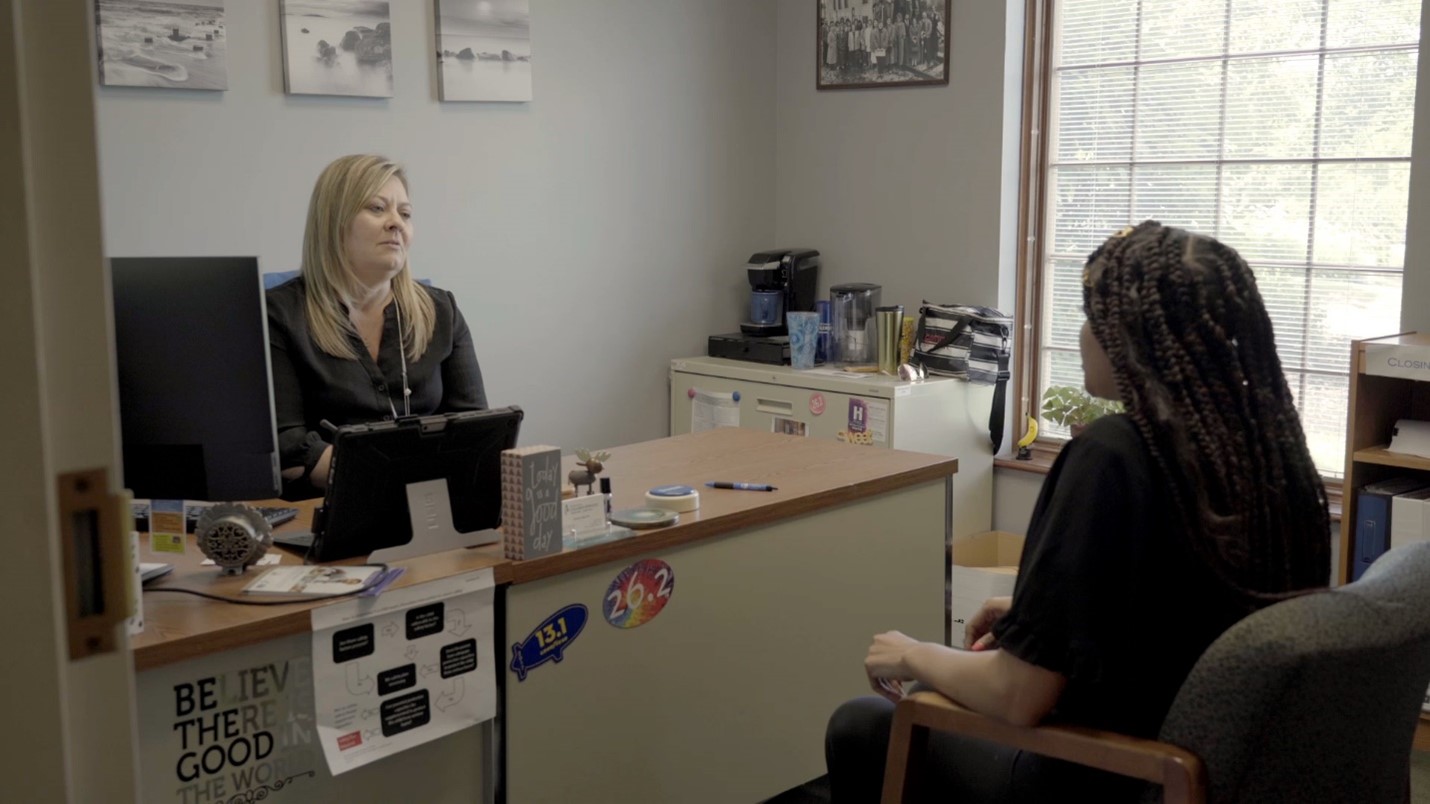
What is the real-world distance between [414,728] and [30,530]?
48.3 inches

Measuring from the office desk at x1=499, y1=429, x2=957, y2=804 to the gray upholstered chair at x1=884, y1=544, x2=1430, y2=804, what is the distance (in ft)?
2.99

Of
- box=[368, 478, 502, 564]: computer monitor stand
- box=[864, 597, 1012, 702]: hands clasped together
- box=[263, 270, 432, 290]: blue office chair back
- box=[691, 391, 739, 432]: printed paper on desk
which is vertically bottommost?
box=[691, 391, 739, 432]: printed paper on desk

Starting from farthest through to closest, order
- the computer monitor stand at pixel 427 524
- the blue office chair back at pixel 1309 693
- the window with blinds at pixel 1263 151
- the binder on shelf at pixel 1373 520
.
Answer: the window with blinds at pixel 1263 151, the binder on shelf at pixel 1373 520, the computer monitor stand at pixel 427 524, the blue office chair back at pixel 1309 693

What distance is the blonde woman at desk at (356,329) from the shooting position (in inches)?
106

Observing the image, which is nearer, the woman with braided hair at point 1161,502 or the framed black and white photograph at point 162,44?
the woman with braided hair at point 1161,502

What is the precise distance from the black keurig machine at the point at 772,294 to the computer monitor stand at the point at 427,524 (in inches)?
101

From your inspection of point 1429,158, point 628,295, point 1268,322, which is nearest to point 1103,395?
point 1268,322

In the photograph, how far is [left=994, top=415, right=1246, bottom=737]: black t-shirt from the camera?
1.50 m

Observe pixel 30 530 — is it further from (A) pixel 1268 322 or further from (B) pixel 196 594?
(A) pixel 1268 322

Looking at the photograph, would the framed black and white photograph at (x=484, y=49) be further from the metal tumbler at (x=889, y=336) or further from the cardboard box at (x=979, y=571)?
the cardboard box at (x=979, y=571)

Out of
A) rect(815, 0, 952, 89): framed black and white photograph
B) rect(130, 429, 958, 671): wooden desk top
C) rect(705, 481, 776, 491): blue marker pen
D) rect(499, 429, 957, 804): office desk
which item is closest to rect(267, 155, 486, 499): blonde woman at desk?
rect(130, 429, 958, 671): wooden desk top

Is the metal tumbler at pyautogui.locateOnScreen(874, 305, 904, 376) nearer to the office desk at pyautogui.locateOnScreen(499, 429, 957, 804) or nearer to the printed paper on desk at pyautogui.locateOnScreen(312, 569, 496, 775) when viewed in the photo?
the office desk at pyautogui.locateOnScreen(499, 429, 957, 804)

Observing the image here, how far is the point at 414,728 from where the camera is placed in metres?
1.91

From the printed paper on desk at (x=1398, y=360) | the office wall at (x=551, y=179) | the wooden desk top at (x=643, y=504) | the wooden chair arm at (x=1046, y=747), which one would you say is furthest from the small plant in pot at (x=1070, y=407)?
the wooden chair arm at (x=1046, y=747)
